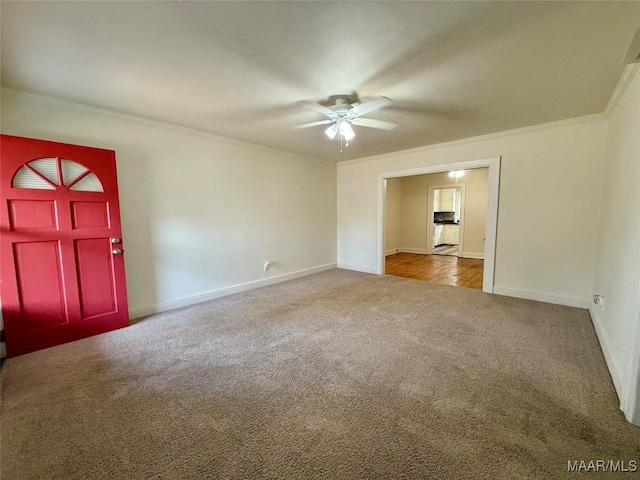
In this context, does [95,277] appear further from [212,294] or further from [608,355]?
[608,355]

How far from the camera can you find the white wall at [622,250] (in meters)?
1.66

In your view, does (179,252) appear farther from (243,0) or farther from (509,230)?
(509,230)

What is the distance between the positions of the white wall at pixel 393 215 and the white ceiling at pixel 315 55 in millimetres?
4623

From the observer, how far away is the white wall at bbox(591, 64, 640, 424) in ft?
5.43

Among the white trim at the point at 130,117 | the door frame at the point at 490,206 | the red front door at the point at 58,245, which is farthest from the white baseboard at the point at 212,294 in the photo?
the door frame at the point at 490,206

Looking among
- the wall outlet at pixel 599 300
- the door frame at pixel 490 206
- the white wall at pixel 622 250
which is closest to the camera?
the white wall at pixel 622 250

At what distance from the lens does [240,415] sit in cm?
163

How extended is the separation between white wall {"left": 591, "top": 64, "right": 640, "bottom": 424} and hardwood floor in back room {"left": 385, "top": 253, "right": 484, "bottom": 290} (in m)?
1.92

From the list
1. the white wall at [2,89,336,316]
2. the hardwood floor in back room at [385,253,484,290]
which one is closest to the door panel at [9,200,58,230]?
the white wall at [2,89,336,316]

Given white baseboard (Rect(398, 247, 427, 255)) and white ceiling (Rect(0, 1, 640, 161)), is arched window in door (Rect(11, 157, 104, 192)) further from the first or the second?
white baseboard (Rect(398, 247, 427, 255))

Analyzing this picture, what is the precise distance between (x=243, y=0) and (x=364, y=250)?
4.65 metres

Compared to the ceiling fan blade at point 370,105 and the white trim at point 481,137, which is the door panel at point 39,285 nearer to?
the ceiling fan blade at point 370,105

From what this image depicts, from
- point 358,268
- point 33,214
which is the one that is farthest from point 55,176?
point 358,268

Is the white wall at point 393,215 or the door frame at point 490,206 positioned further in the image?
the white wall at point 393,215
